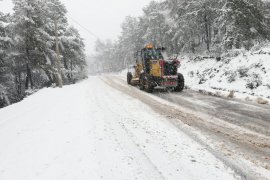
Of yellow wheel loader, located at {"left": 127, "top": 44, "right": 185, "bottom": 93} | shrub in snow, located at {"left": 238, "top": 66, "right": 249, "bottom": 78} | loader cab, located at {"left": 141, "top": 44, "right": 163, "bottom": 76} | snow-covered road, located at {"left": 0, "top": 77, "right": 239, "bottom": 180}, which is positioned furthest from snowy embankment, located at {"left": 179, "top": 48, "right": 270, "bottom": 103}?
snow-covered road, located at {"left": 0, "top": 77, "right": 239, "bottom": 180}

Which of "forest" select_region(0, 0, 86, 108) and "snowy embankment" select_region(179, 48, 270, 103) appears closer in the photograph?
"snowy embankment" select_region(179, 48, 270, 103)

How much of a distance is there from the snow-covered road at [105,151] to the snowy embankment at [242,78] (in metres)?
5.72

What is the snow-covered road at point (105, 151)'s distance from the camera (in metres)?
4.67

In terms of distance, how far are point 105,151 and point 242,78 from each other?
1127 centimetres

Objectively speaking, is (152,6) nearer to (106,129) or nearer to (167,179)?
(106,129)

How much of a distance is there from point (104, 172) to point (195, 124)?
149 inches

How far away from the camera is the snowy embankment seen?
12.2 m

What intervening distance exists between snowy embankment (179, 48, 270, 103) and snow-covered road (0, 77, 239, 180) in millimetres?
5719

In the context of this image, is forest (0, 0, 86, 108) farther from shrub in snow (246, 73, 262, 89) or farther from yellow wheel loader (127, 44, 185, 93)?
shrub in snow (246, 73, 262, 89)

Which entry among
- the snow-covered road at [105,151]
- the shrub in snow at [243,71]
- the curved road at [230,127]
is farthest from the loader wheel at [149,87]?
the snow-covered road at [105,151]

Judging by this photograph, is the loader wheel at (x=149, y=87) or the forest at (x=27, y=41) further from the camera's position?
the forest at (x=27, y=41)

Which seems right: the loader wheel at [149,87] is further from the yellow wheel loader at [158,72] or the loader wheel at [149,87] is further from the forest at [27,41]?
the forest at [27,41]

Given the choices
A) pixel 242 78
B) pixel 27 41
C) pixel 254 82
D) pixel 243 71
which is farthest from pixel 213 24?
pixel 254 82

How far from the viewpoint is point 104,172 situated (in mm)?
4723
